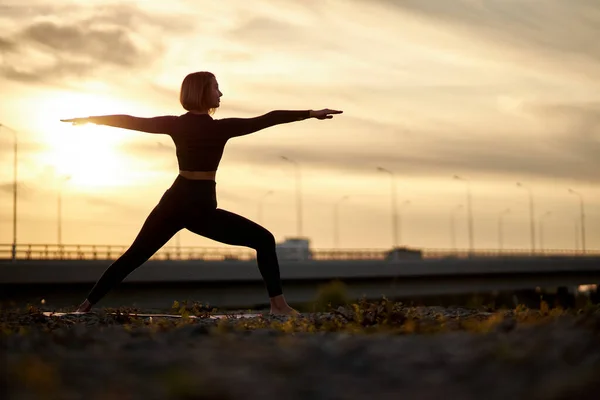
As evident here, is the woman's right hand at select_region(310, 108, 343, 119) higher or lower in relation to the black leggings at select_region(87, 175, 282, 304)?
higher

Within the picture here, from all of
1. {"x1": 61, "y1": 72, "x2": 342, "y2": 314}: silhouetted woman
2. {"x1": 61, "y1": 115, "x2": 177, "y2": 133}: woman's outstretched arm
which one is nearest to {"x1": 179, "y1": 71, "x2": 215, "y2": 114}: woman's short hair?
{"x1": 61, "y1": 72, "x2": 342, "y2": 314}: silhouetted woman

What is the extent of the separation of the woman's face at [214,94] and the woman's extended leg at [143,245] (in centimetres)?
111

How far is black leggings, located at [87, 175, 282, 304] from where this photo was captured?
9.57 metres

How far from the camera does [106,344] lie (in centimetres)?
519

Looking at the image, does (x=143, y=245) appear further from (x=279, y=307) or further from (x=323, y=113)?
(x=323, y=113)

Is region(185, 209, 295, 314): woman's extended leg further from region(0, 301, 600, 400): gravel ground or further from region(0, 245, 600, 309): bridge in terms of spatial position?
region(0, 245, 600, 309): bridge

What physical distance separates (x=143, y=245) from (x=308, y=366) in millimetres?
5967

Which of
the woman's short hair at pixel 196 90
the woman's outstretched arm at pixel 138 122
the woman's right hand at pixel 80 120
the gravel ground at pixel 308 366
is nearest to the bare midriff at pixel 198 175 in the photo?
the woman's outstretched arm at pixel 138 122

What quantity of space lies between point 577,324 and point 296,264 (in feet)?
148

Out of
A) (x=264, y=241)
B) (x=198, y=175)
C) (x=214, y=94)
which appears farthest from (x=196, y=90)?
(x=264, y=241)

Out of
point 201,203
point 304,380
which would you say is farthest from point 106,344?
point 201,203

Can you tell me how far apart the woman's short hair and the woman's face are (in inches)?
1.4

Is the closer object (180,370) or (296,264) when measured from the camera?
(180,370)

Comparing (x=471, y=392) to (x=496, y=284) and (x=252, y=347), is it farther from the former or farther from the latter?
(x=496, y=284)
